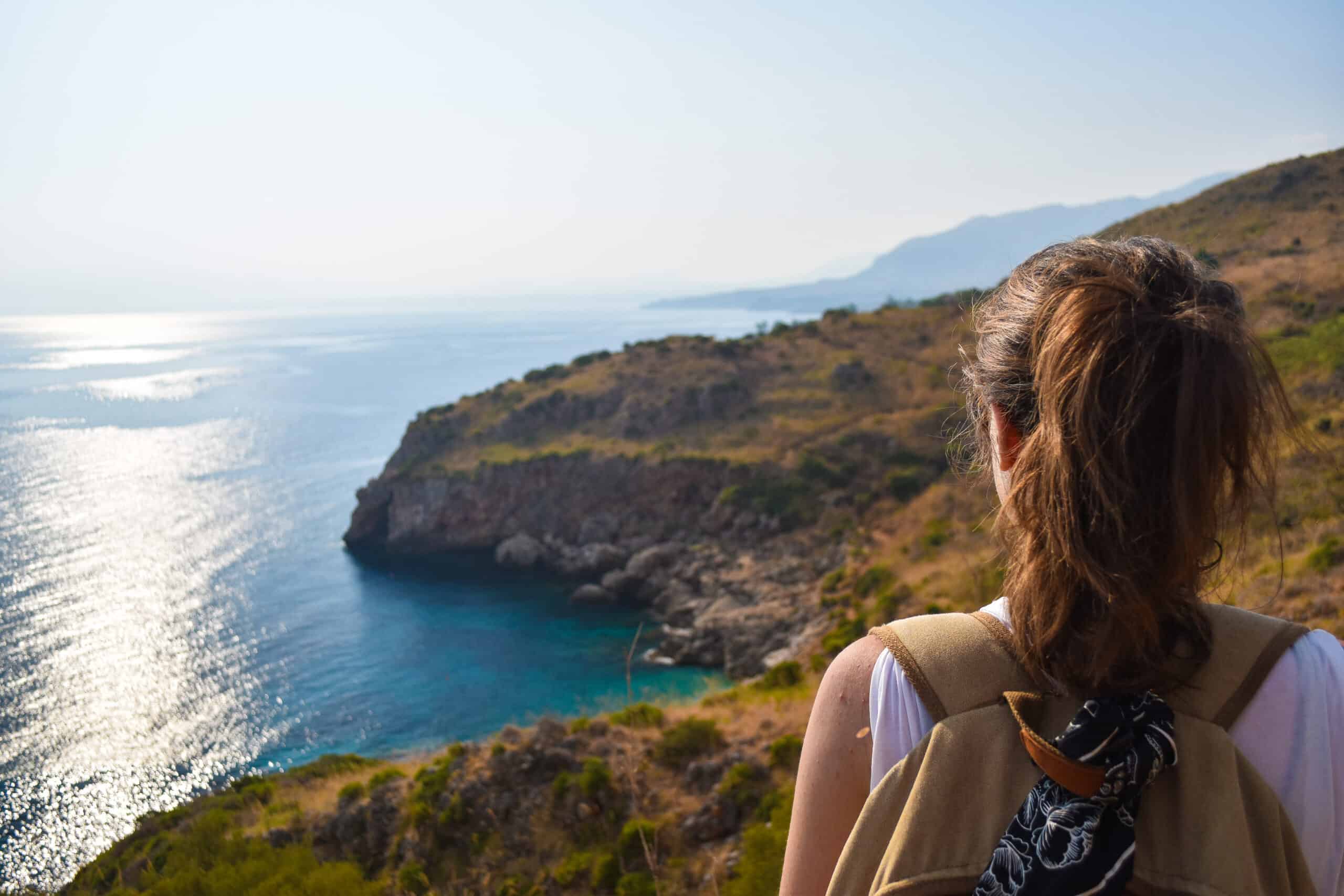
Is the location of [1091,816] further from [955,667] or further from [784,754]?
[784,754]

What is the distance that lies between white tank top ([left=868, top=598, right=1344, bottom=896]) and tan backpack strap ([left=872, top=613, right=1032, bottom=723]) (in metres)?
0.03

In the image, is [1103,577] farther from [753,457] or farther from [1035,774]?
[753,457]

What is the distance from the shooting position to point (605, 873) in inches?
434

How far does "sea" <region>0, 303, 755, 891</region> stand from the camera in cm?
2977

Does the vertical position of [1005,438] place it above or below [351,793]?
above

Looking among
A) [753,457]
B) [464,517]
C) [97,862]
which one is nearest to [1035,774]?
[97,862]

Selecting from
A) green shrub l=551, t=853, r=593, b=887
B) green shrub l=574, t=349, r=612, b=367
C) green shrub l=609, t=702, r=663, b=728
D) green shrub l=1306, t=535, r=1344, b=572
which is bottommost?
green shrub l=609, t=702, r=663, b=728

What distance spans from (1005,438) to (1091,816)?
0.71m

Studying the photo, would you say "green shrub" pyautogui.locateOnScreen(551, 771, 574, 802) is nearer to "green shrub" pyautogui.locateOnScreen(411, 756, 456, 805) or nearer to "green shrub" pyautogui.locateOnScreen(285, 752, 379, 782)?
"green shrub" pyautogui.locateOnScreen(411, 756, 456, 805)

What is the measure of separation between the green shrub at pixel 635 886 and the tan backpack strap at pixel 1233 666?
34.6 ft

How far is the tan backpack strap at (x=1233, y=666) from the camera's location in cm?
136

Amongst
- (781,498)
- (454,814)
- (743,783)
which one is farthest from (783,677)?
(781,498)

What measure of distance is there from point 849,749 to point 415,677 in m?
40.3

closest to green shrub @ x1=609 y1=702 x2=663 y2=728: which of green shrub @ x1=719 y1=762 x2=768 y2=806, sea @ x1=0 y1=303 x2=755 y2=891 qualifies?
green shrub @ x1=719 y1=762 x2=768 y2=806
